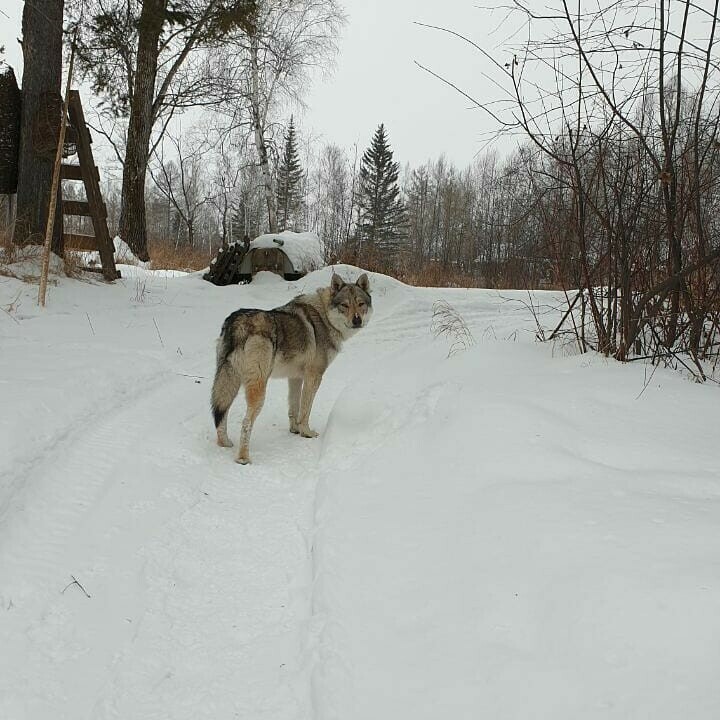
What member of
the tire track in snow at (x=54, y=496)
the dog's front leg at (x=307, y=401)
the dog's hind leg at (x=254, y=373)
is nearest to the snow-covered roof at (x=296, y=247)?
the dog's front leg at (x=307, y=401)

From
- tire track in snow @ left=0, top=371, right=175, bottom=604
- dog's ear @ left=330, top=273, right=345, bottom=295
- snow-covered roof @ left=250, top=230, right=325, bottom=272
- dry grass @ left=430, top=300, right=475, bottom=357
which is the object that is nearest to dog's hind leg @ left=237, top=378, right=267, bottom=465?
tire track in snow @ left=0, top=371, right=175, bottom=604

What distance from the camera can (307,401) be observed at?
16.1 feet

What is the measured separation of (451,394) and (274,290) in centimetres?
670

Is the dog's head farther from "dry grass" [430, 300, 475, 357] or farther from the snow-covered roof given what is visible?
the snow-covered roof

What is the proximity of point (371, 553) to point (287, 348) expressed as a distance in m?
2.36

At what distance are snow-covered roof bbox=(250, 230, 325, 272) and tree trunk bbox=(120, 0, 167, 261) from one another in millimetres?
3563

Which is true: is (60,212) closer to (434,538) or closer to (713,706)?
(434,538)

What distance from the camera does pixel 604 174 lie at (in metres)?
5.07

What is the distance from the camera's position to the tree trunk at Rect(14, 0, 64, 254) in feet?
27.7

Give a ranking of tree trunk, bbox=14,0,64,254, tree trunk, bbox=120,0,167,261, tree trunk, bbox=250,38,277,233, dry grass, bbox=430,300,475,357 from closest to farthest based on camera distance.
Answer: dry grass, bbox=430,300,475,357
tree trunk, bbox=14,0,64,254
tree trunk, bbox=120,0,167,261
tree trunk, bbox=250,38,277,233

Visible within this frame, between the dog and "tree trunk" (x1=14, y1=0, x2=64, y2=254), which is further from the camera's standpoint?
"tree trunk" (x1=14, y1=0, x2=64, y2=254)

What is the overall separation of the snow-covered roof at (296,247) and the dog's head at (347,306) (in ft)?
21.5

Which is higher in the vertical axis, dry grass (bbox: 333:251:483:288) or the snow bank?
dry grass (bbox: 333:251:483:288)

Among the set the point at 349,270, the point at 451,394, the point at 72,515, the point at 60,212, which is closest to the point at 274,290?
the point at 349,270
